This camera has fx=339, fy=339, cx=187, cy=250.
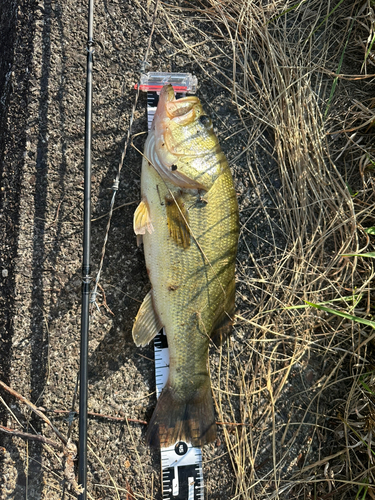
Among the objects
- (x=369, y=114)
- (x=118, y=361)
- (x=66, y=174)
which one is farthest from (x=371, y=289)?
(x=66, y=174)

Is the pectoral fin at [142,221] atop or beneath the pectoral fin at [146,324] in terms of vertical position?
atop

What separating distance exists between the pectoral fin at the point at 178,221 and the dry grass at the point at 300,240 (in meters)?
0.61

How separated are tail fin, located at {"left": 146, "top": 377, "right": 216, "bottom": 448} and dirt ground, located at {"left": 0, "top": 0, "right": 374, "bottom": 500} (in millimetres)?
174

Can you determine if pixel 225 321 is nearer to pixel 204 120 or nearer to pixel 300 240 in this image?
pixel 300 240

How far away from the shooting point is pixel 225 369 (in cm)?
239

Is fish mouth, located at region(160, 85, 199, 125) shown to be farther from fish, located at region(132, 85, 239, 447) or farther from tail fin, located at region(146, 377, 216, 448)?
tail fin, located at region(146, 377, 216, 448)

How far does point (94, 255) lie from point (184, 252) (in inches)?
25.7

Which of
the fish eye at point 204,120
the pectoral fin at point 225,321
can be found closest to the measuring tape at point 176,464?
the pectoral fin at point 225,321

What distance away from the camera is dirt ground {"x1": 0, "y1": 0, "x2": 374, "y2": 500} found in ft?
7.06

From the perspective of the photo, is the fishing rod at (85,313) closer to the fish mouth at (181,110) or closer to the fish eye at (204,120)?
the fish mouth at (181,110)

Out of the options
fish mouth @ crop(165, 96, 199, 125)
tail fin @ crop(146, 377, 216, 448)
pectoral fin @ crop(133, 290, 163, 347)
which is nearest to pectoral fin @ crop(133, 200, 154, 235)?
pectoral fin @ crop(133, 290, 163, 347)

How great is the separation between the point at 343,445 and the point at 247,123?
242 centimetres

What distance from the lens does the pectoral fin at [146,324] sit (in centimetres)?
212

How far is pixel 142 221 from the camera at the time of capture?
6.81 feet
